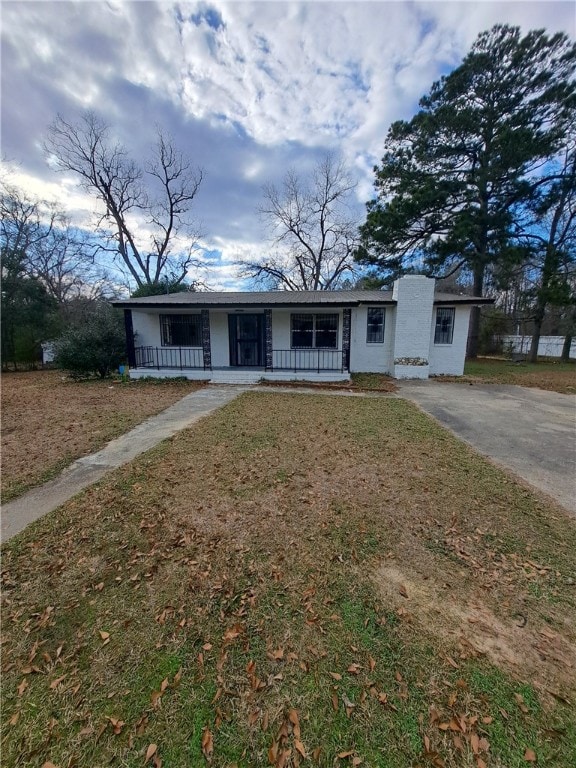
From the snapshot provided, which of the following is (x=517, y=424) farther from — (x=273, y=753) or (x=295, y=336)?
(x=295, y=336)

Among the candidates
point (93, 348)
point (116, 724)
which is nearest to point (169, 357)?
point (93, 348)

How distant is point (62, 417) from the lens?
22.4 feet

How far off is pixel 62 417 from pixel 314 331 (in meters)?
8.31

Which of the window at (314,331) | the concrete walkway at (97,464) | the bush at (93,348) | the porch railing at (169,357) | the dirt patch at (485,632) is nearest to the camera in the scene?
the dirt patch at (485,632)

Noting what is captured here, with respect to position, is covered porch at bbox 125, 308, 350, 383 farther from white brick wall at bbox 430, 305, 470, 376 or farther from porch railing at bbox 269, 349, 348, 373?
white brick wall at bbox 430, 305, 470, 376

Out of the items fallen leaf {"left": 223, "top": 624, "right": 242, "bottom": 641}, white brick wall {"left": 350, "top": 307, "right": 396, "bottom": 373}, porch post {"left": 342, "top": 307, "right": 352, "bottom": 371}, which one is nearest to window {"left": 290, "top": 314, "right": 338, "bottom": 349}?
porch post {"left": 342, "top": 307, "right": 352, "bottom": 371}

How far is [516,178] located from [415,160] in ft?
16.8

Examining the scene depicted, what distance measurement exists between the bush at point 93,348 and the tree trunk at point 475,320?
18.3 meters

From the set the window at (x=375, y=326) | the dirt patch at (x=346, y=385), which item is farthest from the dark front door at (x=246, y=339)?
the window at (x=375, y=326)

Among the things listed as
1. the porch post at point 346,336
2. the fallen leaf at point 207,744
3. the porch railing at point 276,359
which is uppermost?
the porch post at point 346,336

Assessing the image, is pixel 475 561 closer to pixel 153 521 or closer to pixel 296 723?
pixel 296 723

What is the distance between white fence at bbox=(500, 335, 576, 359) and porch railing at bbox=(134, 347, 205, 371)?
2216cm

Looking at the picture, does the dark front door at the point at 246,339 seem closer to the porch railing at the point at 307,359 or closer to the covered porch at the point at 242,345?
the covered porch at the point at 242,345

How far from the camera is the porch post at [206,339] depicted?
37.6 feet
